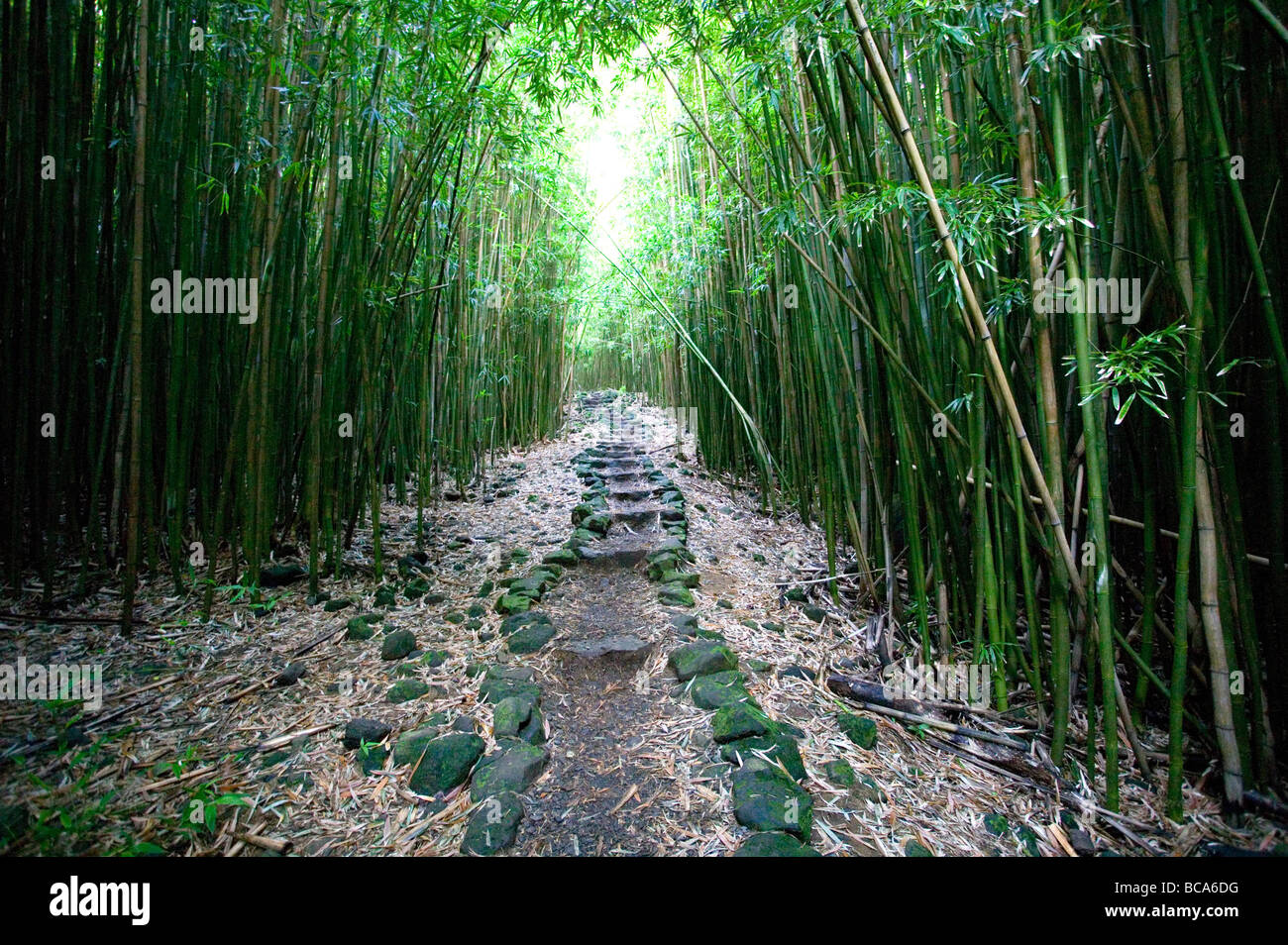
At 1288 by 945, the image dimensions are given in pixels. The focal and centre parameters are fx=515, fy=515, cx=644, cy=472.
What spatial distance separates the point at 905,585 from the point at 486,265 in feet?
12.2

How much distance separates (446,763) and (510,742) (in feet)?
0.52

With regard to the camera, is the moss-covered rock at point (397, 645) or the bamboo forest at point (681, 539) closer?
the bamboo forest at point (681, 539)

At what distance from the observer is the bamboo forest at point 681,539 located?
105 centimetres

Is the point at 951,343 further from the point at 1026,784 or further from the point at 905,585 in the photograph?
the point at 1026,784

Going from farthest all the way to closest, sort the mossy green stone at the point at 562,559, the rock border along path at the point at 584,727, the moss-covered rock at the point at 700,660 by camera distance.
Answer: the mossy green stone at the point at 562,559, the moss-covered rock at the point at 700,660, the rock border along path at the point at 584,727

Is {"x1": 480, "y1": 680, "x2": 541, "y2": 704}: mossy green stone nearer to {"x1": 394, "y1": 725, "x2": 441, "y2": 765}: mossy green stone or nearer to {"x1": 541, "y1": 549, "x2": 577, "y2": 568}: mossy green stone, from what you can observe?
{"x1": 394, "y1": 725, "x2": 441, "y2": 765}: mossy green stone

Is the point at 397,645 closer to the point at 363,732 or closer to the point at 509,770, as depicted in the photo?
the point at 363,732

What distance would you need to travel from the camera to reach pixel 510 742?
1258 millimetres

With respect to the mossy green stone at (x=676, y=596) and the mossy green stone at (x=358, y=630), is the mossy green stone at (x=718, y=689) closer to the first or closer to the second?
the mossy green stone at (x=676, y=596)

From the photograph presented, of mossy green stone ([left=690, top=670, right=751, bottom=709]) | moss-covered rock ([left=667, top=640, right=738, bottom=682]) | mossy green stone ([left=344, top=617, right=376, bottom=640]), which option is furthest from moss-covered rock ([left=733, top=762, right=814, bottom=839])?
mossy green stone ([left=344, top=617, right=376, bottom=640])

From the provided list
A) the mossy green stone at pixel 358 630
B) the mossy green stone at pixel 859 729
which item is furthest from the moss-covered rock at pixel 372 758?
the mossy green stone at pixel 859 729

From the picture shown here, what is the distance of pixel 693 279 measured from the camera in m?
3.99

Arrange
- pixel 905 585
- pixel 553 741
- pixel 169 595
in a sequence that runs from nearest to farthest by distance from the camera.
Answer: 1. pixel 553 741
2. pixel 169 595
3. pixel 905 585
